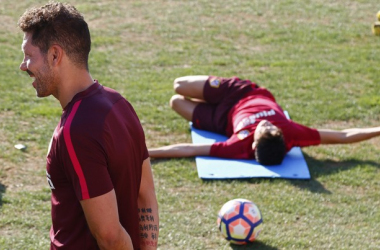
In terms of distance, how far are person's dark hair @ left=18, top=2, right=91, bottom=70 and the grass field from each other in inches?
108

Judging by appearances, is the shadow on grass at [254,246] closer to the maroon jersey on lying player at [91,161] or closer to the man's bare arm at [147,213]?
the man's bare arm at [147,213]

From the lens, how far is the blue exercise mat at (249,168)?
6.78m

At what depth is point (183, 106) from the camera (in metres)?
8.25

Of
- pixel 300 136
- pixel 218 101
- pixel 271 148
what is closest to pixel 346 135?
pixel 300 136

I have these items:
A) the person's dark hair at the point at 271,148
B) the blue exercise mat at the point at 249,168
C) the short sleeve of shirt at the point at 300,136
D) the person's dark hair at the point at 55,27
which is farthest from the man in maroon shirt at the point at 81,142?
the short sleeve of shirt at the point at 300,136

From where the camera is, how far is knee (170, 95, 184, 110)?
8.31 m

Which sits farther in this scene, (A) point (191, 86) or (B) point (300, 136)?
(A) point (191, 86)

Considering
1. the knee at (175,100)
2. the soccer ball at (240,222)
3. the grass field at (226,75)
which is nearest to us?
the soccer ball at (240,222)

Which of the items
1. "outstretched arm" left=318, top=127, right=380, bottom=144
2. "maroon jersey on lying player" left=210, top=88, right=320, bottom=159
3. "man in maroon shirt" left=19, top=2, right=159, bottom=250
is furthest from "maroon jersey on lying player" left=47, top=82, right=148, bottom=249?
"outstretched arm" left=318, top=127, right=380, bottom=144

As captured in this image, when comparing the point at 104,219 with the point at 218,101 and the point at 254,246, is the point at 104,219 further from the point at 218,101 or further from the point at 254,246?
the point at 218,101

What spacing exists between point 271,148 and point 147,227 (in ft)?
12.1

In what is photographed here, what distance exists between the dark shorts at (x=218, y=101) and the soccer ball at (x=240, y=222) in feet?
→ 7.85

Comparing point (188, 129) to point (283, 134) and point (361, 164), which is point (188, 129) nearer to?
point (283, 134)

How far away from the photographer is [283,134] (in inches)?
287
